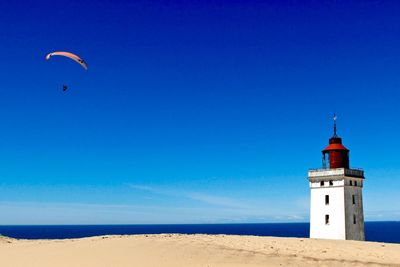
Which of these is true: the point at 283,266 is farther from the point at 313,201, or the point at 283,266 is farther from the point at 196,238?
the point at 313,201

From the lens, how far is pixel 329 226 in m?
50.5

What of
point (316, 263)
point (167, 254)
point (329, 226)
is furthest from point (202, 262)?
point (329, 226)

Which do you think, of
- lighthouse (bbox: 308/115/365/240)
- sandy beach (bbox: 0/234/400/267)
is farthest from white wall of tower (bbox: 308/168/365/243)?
sandy beach (bbox: 0/234/400/267)

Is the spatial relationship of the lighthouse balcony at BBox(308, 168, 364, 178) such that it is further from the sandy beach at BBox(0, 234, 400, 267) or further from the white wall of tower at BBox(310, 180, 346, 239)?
the sandy beach at BBox(0, 234, 400, 267)

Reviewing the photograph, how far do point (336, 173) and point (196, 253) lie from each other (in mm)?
29380

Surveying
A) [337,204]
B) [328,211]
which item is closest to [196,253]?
[337,204]

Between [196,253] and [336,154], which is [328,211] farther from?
[196,253]

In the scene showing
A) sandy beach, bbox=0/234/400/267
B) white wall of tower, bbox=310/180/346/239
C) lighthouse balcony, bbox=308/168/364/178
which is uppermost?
lighthouse balcony, bbox=308/168/364/178

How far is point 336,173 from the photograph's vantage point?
167 ft

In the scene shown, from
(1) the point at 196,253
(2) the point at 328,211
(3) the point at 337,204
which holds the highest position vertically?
(3) the point at 337,204

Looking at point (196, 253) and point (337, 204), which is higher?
point (337, 204)

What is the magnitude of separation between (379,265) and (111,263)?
13978 millimetres

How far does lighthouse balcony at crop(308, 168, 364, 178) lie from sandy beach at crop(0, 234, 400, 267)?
19.7 metres

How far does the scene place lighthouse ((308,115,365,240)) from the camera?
1956 inches
